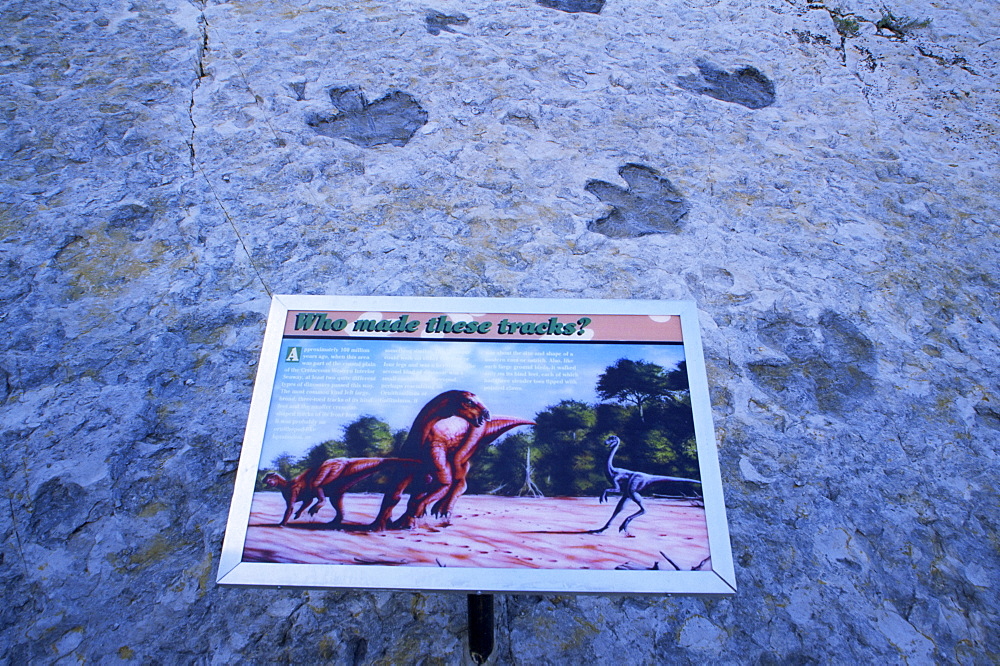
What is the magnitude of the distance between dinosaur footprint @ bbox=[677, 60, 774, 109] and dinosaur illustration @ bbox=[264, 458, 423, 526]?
8.55ft

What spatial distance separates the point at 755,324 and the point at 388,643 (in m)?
1.56

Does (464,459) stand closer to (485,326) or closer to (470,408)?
(470,408)

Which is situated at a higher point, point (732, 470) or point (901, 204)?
point (901, 204)

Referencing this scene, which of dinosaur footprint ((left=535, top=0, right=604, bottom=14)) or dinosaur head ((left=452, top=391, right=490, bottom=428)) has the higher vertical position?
dinosaur head ((left=452, top=391, right=490, bottom=428))

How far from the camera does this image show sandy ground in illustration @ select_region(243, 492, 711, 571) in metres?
1.21

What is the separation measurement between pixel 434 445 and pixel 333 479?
215mm

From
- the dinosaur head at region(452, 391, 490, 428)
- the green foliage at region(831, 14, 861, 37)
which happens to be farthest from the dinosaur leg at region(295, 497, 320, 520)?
the green foliage at region(831, 14, 861, 37)

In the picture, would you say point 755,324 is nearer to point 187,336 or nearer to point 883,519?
point 883,519

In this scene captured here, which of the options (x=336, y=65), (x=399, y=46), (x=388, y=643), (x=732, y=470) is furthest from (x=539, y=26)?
(x=388, y=643)

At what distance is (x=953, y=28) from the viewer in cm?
355

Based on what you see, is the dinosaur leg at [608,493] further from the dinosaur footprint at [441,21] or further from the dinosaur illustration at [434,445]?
the dinosaur footprint at [441,21]

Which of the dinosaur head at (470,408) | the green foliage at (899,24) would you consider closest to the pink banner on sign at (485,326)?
the dinosaur head at (470,408)

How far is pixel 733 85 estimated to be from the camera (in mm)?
3182

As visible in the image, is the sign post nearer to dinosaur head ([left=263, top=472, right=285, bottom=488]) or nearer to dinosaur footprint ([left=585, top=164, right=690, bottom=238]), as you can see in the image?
dinosaur head ([left=263, top=472, right=285, bottom=488])
